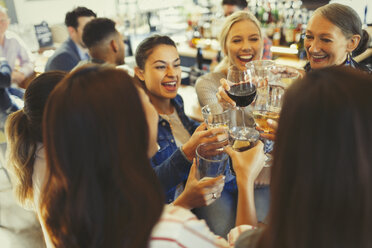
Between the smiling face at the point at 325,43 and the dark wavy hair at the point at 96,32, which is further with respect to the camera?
the dark wavy hair at the point at 96,32

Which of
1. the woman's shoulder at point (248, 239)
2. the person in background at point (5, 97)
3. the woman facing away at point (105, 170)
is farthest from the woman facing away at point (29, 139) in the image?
A: the person in background at point (5, 97)

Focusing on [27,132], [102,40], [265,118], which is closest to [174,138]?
[265,118]

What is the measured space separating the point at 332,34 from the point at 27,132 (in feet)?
4.80

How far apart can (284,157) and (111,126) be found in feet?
1.21

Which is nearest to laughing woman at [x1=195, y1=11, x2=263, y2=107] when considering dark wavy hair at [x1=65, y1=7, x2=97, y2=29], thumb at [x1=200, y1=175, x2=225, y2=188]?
thumb at [x1=200, y1=175, x2=225, y2=188]

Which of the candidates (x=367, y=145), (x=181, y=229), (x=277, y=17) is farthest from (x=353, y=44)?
(x=277, y=17)

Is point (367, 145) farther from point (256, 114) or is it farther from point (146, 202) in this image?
point (256, 114)

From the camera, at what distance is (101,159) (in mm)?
686

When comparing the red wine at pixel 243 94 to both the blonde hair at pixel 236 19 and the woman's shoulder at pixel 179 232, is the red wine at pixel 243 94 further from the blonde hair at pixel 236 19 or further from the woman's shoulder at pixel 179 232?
the blonde hair at pixel 236 19

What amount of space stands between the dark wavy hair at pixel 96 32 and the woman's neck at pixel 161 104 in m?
1.12

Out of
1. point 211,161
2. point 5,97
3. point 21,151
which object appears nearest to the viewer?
point 211,161

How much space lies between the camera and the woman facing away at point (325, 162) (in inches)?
22.1

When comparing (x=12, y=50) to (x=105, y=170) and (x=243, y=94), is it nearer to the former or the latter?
(x=243, y=94)

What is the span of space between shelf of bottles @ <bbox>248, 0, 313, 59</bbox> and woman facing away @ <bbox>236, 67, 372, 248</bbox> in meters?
2.59
